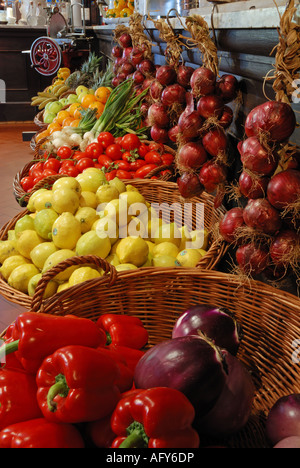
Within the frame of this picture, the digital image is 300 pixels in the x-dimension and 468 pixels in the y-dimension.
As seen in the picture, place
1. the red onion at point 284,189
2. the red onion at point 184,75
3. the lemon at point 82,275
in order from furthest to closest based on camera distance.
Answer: the red onion at point 184,75
the lemon at point 82,275
the red onion at point 284,189

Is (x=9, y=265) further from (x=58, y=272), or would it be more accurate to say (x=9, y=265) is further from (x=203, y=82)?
(x=203, y=82)

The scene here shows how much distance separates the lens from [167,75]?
6.88 ft

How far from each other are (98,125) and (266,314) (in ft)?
7.44

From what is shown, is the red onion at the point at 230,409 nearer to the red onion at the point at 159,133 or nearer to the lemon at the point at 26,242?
the lemon at the point at 26,242

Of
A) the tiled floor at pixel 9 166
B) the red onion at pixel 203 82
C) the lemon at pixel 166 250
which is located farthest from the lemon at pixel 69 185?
the tiled floor at pixel 9 166

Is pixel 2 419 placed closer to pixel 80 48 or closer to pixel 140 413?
pixel 140 413

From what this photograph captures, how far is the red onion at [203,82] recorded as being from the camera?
158 cm

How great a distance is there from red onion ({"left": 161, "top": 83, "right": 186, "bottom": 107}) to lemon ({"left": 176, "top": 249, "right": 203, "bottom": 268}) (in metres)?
0.77

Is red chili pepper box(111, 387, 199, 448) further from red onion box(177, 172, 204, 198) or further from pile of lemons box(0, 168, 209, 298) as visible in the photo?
red onion box(177, 172, 204, 198)

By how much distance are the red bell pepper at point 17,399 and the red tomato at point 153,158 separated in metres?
1.86

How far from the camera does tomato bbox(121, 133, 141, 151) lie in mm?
2715

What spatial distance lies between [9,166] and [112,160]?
265cm

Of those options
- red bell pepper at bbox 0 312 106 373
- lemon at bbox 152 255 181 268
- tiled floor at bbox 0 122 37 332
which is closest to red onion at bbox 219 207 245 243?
lemon at bbox 152 255 181 268

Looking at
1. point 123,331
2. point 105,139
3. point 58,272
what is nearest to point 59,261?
point 58,272
